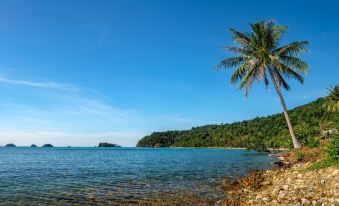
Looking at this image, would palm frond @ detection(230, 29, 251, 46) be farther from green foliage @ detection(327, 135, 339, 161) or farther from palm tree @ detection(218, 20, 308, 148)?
green foliage @ detection(327, 135, 339, 161)

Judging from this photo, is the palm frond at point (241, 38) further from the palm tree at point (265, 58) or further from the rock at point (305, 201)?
the rock at point (305, 201)

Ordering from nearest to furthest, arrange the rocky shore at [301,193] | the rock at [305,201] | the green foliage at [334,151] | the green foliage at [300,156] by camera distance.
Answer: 1. the rock at [305,201]
2. the rocky shore at [301,193]
3. the green foliage at [334,151]
4. the green foliage at [300,156]

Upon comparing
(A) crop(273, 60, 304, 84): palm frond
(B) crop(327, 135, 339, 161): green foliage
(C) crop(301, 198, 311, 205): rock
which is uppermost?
(A) crop(273, 60, 304, 84): palm frond

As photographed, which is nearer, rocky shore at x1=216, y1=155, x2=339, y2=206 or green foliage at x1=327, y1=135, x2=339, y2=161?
rocky shore at x1=216, y1=155, x2=339, y2=206

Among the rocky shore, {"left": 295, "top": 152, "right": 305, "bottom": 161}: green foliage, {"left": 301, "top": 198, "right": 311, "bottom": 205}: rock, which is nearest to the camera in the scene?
{"left": 301, "top": 198, "right": 311, "bottom": 205}: rock

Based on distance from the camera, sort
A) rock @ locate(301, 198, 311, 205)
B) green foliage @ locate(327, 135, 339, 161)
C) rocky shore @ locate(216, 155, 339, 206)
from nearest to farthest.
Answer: rock @ locate(301, 198, 311, 205) < rocky shore @ locate(216, 155, 339, 206) < green foliage @ locate(327, 135, 339, 161)

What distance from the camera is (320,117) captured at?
139 metres

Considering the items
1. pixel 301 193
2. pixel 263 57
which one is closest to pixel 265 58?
pixel 263 57

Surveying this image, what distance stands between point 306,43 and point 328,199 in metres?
31.0

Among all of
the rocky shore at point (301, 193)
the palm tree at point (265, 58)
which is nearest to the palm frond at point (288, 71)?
the palm tree at point (265, 58)

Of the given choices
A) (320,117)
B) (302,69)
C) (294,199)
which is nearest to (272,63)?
(302,69)

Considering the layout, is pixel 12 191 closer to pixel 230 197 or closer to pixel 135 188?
pixel 135 188

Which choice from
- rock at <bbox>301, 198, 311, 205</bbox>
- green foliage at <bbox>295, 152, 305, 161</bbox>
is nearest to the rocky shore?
rock at <bbox>301, 198, 311, 205</bbox>

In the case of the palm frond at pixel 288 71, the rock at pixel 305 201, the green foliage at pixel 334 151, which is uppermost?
the palm frond at pixel 288 71
